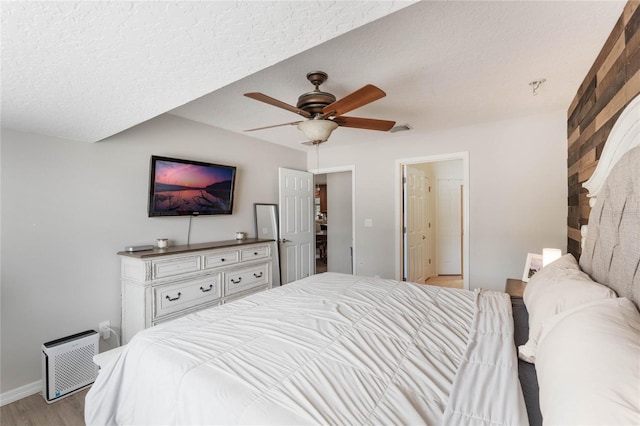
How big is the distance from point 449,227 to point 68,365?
570 centimetres

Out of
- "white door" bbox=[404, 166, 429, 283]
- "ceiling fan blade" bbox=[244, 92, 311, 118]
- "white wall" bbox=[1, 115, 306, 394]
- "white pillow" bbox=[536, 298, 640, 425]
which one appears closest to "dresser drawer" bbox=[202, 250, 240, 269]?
"white wall" bbox=[1, 115, 306, 394]

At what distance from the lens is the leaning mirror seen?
4.12 metres

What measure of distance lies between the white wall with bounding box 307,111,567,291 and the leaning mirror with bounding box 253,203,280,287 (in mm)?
1591

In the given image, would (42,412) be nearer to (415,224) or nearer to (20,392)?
(20,392)

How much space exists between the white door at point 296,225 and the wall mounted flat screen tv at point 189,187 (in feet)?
3.00

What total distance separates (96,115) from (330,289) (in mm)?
2044

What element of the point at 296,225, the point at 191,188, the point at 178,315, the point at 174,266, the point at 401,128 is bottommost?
the point at 178,315

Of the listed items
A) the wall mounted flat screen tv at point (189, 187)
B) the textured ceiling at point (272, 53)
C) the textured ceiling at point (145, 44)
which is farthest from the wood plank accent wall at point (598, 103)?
the wall mounted flat screen tv at point (189, 187)

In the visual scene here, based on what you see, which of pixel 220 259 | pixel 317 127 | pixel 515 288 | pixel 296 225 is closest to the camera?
pixel 317 127

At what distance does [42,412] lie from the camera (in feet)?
6.81

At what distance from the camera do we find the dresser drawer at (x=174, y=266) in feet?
8.50

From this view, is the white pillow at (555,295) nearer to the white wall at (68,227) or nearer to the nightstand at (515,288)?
the nightstand at (515,288)

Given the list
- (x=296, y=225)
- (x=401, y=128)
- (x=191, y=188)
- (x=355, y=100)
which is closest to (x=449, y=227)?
(x=401, y=128)

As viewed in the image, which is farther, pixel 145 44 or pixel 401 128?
pixel 401 128
